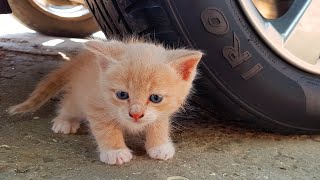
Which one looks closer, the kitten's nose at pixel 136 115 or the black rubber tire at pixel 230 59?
the kitten's nose at pixel 136 115

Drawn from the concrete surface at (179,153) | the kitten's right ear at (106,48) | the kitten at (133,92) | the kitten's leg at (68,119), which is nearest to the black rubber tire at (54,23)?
the concrete surface at (179,153)

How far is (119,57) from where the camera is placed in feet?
5.46

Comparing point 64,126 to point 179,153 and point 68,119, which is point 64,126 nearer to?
point 68,119

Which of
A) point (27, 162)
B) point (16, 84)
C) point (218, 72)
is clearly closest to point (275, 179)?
point (218, 72)

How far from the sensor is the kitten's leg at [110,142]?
1673 millimetres

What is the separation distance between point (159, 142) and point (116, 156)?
6.6 inches

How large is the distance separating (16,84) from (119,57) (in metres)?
1.02

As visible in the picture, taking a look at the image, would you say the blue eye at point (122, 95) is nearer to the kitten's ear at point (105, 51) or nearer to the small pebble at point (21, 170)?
the kitten's ear at point (105, 51)

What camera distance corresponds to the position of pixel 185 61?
1.64 m

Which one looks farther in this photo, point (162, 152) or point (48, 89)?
point (48, 89)

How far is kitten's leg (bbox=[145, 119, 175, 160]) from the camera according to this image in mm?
1738

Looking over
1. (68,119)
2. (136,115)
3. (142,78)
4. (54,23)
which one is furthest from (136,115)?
(54,23)

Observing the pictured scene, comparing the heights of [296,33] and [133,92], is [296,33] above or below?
below

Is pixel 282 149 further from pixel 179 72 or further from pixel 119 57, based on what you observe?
pixel 119 57
